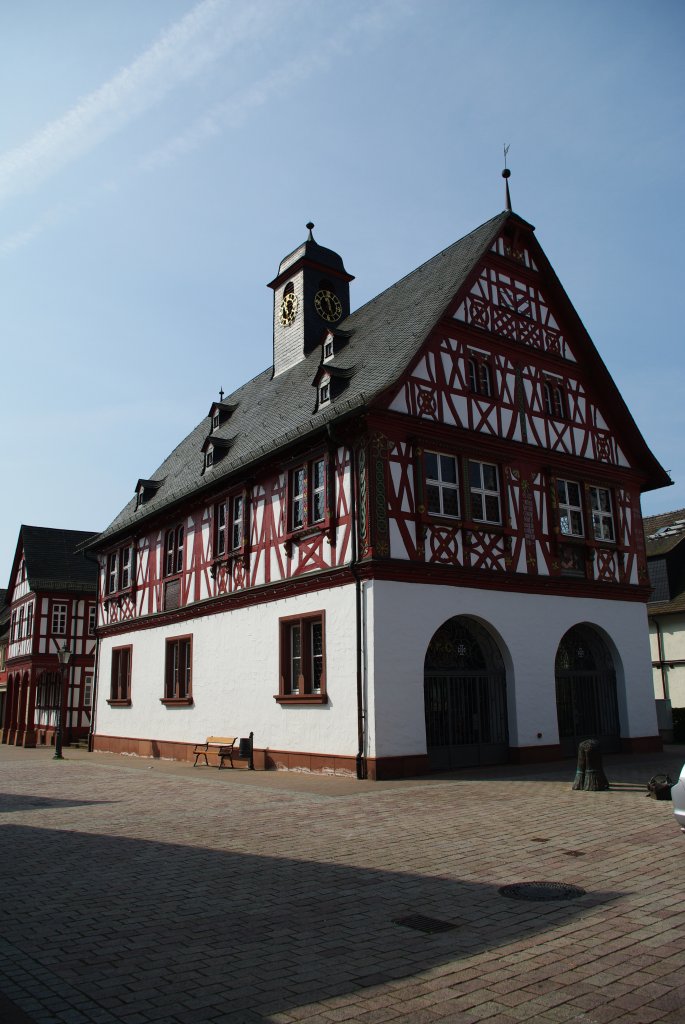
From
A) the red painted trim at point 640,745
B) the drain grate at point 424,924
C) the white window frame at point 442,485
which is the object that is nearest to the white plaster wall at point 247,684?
the white window frame at point 442,485

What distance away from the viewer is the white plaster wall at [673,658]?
3127 centimetres

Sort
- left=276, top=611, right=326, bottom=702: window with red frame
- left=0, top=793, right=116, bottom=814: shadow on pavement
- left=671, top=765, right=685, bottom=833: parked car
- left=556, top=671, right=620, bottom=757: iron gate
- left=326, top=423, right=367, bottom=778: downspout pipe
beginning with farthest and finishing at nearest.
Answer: left=556, top=671, right=620, bottom=757: iron gate
left=276, top=611, right=326, bottom=702: window with red frame
left=326, top=423, right=367, bottom=778: downspout pipe
left=0, top=793, right=116, bottom=814: shadow on pavement
left=671, top=765, right=685, bottom=833: parked car

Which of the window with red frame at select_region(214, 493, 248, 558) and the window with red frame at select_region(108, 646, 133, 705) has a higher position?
the window with red frame at select_region(214, 493, 248, 558)

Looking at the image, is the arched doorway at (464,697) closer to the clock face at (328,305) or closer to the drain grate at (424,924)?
the drain grate at (424,924)

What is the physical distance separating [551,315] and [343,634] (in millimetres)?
11081

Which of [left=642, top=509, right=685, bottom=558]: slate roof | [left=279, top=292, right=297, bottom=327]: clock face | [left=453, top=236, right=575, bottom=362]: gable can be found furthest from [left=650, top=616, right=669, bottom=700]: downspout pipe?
[left=279, top=292, right=297, bottom=327]: clock face

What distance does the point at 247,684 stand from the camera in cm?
2078

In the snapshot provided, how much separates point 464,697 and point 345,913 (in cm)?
1199

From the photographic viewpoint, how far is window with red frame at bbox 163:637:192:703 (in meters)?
24.4

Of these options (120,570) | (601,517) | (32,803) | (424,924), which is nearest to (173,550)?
(120,570)

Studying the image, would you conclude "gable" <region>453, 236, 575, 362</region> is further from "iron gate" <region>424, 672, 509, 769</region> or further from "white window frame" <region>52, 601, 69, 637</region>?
"white window frame" <region>52, 601, 69, 637</region>

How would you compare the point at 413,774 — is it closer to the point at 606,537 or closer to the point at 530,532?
the point at 530,532

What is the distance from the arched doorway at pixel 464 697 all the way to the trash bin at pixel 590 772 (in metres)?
3.97

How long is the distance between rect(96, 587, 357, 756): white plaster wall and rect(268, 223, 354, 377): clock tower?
33.0 ft
